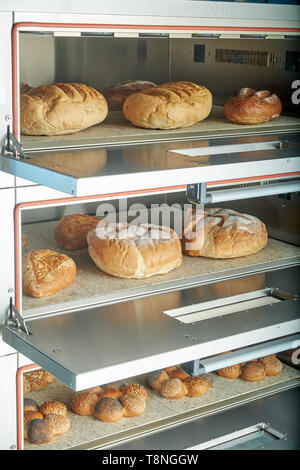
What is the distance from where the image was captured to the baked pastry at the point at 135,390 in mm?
1742

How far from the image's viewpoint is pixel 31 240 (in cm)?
187

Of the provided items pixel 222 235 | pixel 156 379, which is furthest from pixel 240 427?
pixel 222 235

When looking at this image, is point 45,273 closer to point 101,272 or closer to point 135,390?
point 101,272

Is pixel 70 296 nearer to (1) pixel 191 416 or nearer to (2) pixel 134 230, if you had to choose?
(2) pixel 134 230

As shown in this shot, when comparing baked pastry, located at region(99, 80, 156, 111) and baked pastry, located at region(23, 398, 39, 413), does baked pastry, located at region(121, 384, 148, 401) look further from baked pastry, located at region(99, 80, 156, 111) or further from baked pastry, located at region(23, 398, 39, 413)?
baked pastry, located at region(99, 80, 156, 111)

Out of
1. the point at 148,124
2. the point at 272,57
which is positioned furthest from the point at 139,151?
the point at 272,57

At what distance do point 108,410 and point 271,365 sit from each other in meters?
0.56

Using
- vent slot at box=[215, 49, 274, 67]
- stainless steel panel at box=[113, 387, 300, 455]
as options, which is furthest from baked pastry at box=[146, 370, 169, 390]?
vent slot at box=[215, 49, 274, 67]

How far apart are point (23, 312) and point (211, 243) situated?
1.97 feet

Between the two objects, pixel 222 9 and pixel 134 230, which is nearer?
pixel 222 9

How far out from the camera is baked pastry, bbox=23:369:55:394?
1.79m

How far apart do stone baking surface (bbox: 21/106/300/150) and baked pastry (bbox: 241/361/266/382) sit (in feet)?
2.16

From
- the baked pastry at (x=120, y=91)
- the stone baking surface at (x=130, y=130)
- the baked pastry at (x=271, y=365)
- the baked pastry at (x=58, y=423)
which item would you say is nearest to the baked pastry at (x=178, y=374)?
the baked pastry at (x=271, y=365)

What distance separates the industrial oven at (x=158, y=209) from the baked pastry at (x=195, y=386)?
2 cm
